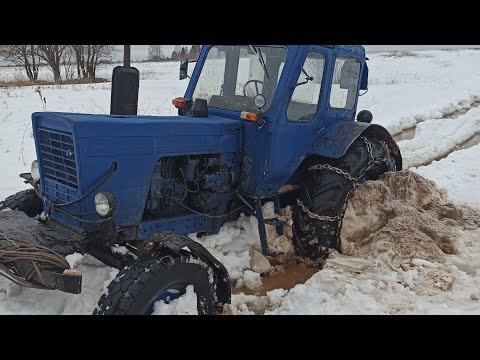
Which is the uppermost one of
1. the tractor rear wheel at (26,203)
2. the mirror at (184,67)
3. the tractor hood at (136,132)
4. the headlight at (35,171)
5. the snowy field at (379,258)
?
the mirror at (184,67)

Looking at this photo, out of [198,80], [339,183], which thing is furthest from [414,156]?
[198,80]

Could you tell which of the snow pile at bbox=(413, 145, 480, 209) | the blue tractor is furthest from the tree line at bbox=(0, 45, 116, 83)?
the blue tractor

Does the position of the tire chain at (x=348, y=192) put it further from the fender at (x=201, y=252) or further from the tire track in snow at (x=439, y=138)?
the tire track in snow at (x=439, y=138)

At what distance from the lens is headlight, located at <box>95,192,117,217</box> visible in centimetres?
311

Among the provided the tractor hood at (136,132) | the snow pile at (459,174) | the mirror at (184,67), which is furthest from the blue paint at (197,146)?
the snow pile at (459,174)

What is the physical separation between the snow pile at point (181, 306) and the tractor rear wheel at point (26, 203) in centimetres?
182

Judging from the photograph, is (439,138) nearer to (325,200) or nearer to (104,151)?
(325,200)

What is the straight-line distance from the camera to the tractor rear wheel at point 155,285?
281 centimetres

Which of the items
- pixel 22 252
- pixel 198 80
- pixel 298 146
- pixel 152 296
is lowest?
pixel 152 296

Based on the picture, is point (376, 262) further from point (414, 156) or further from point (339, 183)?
point (414, 156)

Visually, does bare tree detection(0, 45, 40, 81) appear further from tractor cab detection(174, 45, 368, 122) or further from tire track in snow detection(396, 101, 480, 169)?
tractor cab detection(174, 45, 368, 122)

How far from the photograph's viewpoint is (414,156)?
8.17 meters

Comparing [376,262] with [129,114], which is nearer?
[129,114]

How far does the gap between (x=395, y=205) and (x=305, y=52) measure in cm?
192
